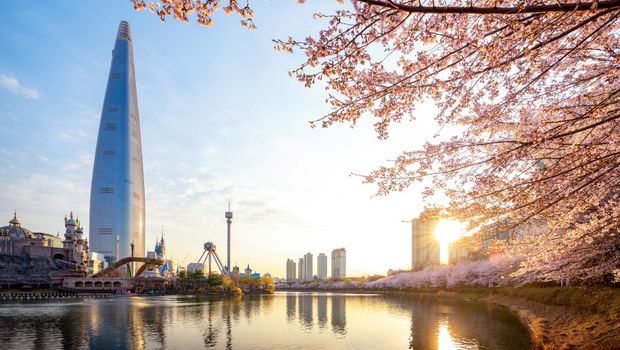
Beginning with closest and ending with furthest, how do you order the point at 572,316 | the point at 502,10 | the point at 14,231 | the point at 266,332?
the point at 502,10 < the point at 572,316 < the point at 266,332 < the point at 14,231

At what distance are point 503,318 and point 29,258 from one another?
142910 mm

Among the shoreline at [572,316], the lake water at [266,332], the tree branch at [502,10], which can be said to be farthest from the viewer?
the lake water at [266,332]

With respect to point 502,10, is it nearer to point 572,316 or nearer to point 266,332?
point 572,316

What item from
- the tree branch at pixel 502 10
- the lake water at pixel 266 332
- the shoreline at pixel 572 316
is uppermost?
the tree branch at pixel 502 10

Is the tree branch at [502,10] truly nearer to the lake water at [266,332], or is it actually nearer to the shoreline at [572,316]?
the shoreline at [572,316]

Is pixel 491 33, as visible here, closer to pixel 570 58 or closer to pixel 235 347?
pixel 570 58

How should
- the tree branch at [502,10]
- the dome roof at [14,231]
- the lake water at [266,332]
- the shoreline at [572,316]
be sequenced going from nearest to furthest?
the tree branch at [502,10] → the shoreline at [572,316] → the lake water at [266,332] → the dome roof at [14,231]

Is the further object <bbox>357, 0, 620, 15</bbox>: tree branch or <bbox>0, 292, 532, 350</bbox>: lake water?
<bbox>0, 292, 532, 350</bbox>: lake water

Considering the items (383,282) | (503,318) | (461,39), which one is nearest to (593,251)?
(461,39)

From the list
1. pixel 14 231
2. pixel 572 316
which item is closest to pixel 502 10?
pixel 572 316

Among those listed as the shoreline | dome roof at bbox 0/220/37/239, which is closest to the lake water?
the shoreline

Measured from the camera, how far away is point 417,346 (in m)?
29.9

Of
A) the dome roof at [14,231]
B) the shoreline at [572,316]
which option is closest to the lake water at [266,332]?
the shoreline at [572,316]

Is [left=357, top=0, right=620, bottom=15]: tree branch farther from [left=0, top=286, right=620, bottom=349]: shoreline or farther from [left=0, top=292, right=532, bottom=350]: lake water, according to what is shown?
[left=0, top=292, right=532, bottom=350]: lake water
